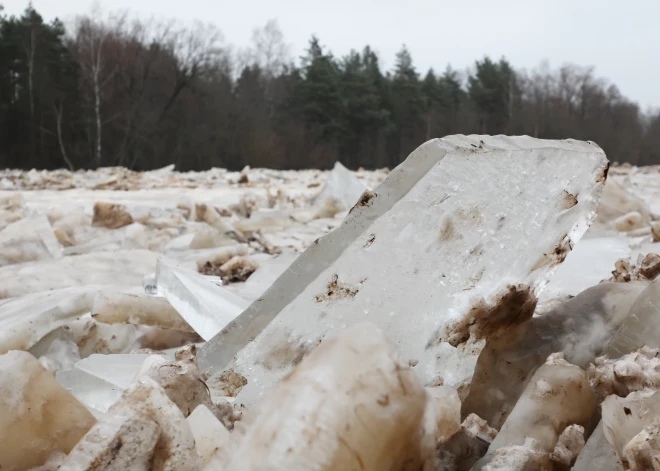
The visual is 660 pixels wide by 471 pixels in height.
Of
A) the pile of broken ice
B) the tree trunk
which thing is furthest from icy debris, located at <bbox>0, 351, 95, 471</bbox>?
the tree trunk

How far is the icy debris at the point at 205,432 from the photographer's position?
0.55 meters

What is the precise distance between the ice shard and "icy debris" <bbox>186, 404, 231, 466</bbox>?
0.77 feet

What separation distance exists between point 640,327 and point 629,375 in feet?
0.49

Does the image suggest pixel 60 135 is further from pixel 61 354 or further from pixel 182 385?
pixel 182 385

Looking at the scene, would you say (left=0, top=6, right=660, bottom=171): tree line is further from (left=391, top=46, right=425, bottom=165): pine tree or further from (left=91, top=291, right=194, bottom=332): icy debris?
(left=91, top=291, right=194, bottom=332): icy debris

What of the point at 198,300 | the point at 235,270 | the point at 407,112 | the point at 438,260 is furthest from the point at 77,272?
the point at 407,112

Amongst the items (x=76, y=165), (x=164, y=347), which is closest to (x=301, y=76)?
(x=76, y=165)

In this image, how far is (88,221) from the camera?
308 cm

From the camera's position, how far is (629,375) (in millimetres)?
644

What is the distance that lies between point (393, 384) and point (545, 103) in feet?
75.4

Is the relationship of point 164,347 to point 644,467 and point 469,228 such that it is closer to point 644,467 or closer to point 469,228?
point 469,228

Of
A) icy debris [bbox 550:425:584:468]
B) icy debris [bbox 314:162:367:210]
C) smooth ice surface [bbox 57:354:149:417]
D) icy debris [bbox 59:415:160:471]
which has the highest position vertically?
icy debris [bbox 59:415:160:471]

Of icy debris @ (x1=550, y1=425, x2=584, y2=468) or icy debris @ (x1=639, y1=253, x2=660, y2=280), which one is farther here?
icy debris @ (x1=639, y1=253, x2=660, y2=280)

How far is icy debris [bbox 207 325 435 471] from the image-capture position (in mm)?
423
